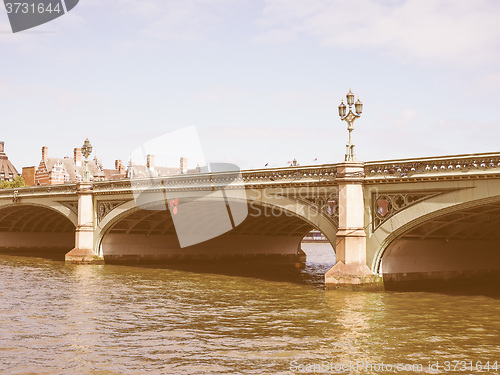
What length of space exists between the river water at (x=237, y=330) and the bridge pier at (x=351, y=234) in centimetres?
80

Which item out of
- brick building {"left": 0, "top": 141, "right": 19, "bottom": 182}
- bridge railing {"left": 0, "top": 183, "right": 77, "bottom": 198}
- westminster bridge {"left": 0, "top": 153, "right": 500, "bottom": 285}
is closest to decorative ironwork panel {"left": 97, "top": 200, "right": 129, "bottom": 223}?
westminster bridge {"left": 0, "top": 153, "right": 500, "bottom": 285}

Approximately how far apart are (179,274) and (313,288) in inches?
421

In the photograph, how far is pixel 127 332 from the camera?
20.0 m

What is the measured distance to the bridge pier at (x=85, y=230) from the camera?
1773 inches

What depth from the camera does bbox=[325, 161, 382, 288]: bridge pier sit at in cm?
2797

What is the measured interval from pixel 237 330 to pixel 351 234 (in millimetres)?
9602

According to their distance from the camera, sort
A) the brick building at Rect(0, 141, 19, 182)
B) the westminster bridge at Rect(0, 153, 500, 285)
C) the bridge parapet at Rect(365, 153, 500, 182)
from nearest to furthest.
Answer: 1. the bridge parapet at Rect(365, 153, 500, 182)
2. the westminster bridge at Rect(0, 153, 500, 285)
3. the brick building at Rect(0, 141, 19, 182)

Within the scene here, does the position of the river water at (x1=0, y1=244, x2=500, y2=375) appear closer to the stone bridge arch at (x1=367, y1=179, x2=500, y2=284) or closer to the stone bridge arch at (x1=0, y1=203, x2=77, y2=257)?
the stone bridge arch at (x1=367, y1=179, x2=500, y2=284)

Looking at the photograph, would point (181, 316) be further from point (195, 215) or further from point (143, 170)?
point (143, 170)

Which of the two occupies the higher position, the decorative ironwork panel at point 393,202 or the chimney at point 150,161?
the chimney at point 150,161

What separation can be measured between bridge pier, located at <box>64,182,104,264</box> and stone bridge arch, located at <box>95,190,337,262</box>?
529 millimetres

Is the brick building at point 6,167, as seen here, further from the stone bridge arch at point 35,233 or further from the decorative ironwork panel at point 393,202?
the decorative ironwork panel at point 393,202

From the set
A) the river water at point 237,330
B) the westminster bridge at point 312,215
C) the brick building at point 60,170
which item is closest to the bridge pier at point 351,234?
the westminster bridge at point 312,215

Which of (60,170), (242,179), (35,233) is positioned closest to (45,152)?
(60,170)
